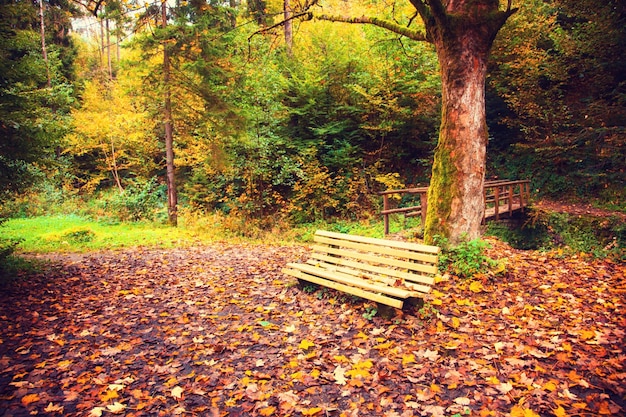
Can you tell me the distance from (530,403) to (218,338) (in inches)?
131

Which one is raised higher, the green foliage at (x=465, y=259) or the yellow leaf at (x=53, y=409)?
the green foliage at (x=465, y=259)

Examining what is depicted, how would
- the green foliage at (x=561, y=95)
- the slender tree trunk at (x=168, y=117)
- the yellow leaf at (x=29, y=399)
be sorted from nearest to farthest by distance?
1. the yellow leaf at (x=29, y=399)
2. the green foliage at (x=561, y=95)
3. the slender tree trunk at (x=168, y=117)

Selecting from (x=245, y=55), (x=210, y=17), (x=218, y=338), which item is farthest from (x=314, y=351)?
(x=245, y=55)

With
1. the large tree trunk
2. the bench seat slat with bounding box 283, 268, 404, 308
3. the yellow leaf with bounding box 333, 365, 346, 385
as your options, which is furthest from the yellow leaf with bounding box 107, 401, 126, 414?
the large tree trunk

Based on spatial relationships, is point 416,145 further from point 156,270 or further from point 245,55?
point 156,270

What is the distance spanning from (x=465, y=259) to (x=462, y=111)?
241 cm

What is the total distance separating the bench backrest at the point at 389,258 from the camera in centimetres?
443

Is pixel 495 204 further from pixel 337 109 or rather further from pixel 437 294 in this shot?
pixel 337 109

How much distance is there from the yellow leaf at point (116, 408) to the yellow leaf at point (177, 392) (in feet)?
1.38

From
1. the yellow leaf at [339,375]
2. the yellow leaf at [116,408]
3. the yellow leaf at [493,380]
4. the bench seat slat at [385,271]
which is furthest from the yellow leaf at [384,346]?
the yellow leaf at [116,408]

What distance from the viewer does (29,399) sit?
126 inches

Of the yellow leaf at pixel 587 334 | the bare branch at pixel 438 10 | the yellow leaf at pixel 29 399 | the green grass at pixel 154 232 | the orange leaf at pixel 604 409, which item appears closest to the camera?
the orange leaf at pixel 604 409

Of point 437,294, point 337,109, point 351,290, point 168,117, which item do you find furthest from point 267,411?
point 337,109

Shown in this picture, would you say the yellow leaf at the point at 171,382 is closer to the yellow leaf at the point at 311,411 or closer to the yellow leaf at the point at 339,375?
the yellow leaf at the point at 311,411
